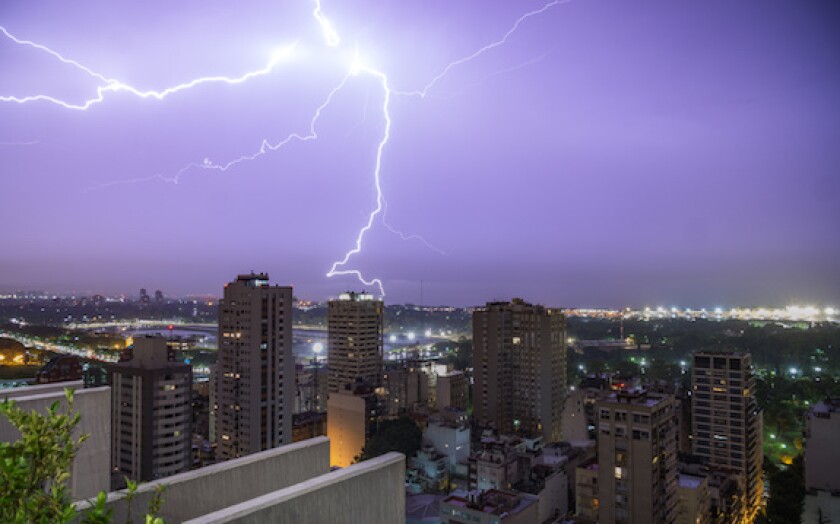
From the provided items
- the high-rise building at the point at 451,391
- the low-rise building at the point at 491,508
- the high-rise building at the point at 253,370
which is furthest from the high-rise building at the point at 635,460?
the high-rise building at the point at 451,391

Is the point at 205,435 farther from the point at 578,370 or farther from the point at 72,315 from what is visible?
the point at 72,315

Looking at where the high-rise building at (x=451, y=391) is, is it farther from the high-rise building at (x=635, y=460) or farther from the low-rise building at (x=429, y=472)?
the high-rise building at (x=635, y=460)

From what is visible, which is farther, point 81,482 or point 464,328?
A: point 464,328

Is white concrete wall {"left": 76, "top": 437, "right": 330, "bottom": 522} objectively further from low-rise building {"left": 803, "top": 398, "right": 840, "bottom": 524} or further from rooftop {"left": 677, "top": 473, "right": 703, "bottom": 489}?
low-rise building {"left": 803, "top": 398, "right": 840, "bottom": 524}

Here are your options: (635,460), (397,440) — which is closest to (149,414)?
(397,440)

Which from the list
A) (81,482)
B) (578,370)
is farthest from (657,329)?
(81,482)

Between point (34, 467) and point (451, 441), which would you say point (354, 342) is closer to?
point (451, 441)

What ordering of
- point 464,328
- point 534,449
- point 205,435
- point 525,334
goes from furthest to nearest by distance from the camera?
point 464,328 → point 525,334 → point 205,435 → point 534,449
